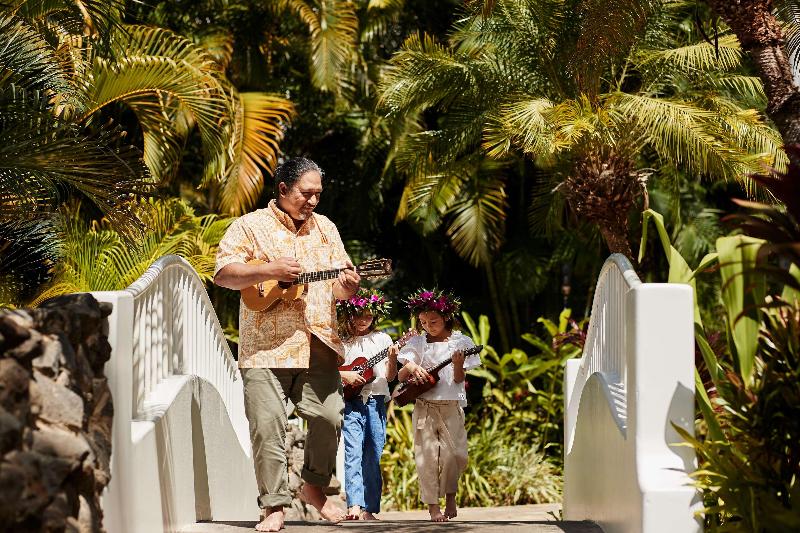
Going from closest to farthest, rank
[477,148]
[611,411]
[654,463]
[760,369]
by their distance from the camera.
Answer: [654,463] → [760,369] → [611,411] → [477,148]

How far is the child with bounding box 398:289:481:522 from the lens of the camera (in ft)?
29.6

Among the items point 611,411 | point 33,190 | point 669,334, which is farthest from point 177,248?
point 669,334

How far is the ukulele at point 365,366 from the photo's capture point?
9367 mm

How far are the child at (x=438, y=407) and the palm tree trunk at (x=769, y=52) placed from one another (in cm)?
282

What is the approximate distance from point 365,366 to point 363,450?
0.68 meters

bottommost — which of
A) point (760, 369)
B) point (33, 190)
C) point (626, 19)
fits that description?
point (760, 369)

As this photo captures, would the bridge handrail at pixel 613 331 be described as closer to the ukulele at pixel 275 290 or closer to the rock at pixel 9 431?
the ukulele at pixel 275 290

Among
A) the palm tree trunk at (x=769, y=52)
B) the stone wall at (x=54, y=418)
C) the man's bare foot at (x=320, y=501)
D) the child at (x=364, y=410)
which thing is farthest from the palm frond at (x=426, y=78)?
the stone wall at (x=54, y=418)

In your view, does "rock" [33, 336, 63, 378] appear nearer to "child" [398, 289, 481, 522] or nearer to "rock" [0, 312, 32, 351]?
"rock" [0, 312, 32, 351]

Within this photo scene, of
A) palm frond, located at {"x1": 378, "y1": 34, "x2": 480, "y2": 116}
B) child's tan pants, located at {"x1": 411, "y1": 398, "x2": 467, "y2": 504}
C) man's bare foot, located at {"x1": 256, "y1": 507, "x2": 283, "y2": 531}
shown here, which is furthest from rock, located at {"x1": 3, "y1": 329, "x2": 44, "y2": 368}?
palm frond, located at {"x1": 378, "y1": 34, "x2": 480, "y2": 116}

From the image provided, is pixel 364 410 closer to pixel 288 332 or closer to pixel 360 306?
pixel 360 306

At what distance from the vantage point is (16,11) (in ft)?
30.0

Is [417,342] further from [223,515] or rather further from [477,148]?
[477,148]

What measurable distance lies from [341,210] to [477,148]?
11.0 feet
